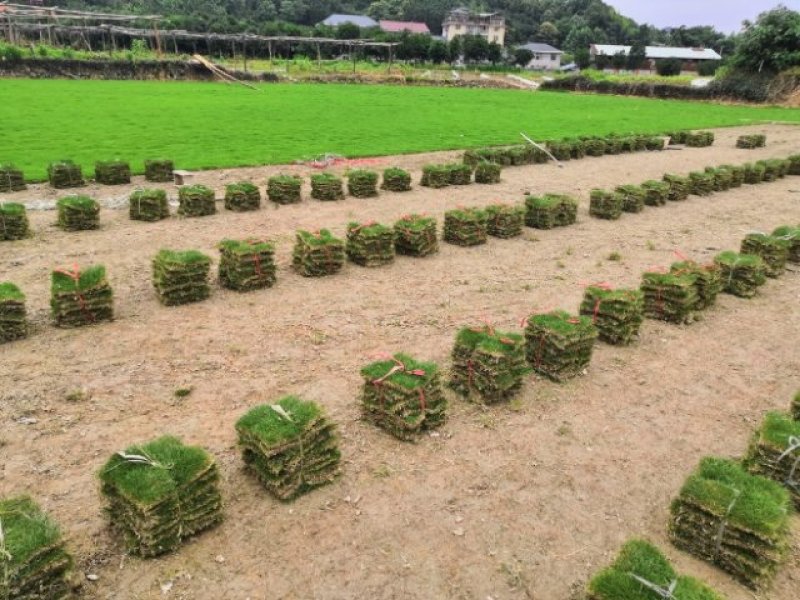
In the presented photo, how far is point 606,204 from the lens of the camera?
75.5 feet

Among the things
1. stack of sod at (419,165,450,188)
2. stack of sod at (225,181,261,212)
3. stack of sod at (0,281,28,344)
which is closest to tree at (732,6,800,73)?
stack of sod at (419,165,450,188)

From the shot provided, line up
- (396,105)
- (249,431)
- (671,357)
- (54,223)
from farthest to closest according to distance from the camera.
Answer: (396,105)
(54,223)
(671,357)
(249,431)

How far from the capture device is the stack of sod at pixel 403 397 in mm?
9242

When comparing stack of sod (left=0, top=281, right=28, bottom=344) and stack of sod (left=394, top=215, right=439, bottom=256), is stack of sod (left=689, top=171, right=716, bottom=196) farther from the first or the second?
stack of sod (left=0, top=281, right=28, bottom=344)

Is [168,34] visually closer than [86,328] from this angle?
No

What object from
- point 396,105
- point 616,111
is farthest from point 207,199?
point 616,111

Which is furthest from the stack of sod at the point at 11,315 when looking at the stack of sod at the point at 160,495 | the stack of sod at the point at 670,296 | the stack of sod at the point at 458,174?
the stack of sod at the point at 458,174

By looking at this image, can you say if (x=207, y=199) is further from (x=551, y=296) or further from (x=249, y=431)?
(x=249, y=431)

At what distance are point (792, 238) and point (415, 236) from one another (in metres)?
11.9

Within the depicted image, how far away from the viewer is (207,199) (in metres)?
20.4

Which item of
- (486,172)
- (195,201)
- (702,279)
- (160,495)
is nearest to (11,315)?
(160,495)

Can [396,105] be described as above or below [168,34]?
Result: below

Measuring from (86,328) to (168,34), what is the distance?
85.2m

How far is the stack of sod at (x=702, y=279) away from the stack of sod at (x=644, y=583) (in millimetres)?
9615
